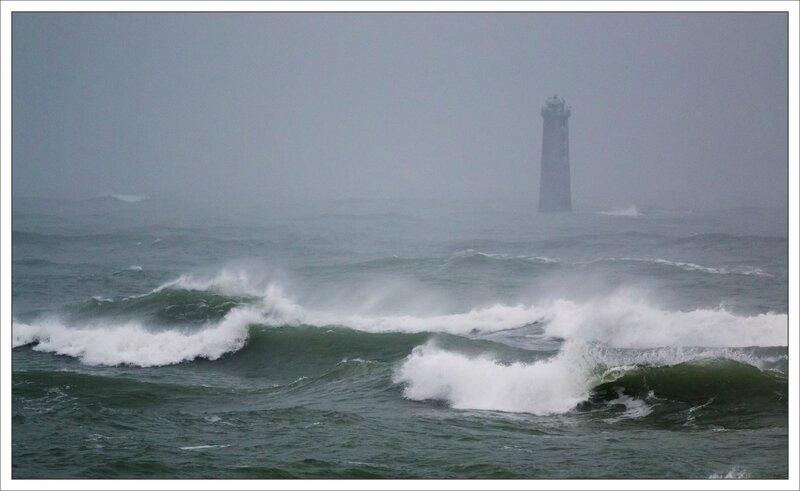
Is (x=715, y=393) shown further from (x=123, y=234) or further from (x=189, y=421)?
(x=123, y=234)

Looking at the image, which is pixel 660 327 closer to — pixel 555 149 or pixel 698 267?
pixel 698 267

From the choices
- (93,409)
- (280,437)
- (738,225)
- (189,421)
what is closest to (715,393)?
Answer: (280,437)

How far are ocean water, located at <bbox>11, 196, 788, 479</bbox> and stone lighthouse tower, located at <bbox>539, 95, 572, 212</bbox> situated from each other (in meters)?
10.4

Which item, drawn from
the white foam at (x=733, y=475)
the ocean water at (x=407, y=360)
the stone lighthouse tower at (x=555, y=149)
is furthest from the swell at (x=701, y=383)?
the stone lighthouse tower at (x=555, y=149)

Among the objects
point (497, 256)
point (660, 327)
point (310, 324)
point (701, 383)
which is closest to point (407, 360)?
point (310, 324)

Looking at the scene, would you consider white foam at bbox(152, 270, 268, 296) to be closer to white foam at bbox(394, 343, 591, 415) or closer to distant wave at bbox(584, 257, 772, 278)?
white foam at bbox(394, 343, 591, 415)

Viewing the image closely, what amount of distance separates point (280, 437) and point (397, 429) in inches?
63.9

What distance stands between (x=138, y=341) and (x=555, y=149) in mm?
32514

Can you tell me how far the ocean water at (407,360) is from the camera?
10.3 m

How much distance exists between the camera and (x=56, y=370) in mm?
15781

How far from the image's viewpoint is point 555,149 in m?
46.3

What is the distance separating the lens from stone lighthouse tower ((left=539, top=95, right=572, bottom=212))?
46344 mm

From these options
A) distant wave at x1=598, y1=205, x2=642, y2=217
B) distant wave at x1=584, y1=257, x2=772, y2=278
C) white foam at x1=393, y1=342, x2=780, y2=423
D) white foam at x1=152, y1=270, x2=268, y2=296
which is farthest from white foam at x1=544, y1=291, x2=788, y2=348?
distant wave at x1=598, y1=205, x2=642, y2=217

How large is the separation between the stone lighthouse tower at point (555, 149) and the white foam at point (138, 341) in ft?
97.3
